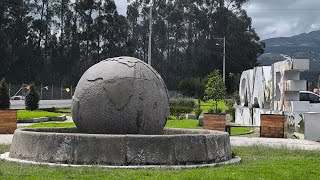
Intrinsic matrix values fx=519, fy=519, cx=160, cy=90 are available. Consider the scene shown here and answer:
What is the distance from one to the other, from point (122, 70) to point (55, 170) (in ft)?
10.3

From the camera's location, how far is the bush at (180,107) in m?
39.6

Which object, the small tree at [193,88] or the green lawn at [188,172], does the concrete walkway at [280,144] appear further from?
the small tree at [193,88]

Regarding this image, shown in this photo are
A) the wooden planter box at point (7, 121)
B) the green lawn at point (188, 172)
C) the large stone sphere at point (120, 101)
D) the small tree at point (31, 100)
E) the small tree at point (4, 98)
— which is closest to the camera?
the green lawn at point (188, 172)

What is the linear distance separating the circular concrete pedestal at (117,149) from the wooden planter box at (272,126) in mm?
11425

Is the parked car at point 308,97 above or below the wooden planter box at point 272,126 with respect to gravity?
above

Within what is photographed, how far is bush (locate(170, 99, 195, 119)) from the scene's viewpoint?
39.6 metres

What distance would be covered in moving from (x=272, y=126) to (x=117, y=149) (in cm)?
1298

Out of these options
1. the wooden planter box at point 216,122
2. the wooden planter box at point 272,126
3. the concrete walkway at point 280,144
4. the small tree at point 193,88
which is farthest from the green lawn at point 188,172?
the small tree at point 193,88

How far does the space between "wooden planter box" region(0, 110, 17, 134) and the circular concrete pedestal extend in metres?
11.8

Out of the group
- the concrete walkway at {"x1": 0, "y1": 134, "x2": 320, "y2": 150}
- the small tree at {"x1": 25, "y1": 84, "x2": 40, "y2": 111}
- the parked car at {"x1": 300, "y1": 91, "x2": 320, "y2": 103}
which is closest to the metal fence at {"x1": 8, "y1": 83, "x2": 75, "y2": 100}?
the small tree at {"x1": 25, "y1": 84, "x2": 40, "y2": 111}

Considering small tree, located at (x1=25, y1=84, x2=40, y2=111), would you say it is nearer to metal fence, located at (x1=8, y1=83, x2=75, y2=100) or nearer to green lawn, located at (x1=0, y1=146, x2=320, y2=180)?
metal fence, located at (x1=8, y1=83, x2=75, y2=100)

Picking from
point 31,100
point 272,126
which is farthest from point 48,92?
point 272,126

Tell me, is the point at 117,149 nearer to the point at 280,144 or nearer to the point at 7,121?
the point at 280,144

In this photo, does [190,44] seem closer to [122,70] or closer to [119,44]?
[119,44]
